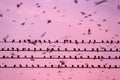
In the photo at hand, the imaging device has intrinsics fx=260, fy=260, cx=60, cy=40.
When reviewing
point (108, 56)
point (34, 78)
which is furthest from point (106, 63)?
point (34, 78)

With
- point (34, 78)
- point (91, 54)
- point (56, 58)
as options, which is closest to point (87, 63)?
point (91, 54)

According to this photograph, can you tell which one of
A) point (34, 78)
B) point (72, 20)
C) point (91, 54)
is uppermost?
point (72, 20)

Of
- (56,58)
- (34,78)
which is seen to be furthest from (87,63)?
(34,78)

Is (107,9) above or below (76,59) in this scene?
above

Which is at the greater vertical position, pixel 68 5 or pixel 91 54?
pixel 68 5

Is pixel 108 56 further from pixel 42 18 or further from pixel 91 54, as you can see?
pixel 42 18

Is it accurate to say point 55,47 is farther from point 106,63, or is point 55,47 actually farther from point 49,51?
point 106,63

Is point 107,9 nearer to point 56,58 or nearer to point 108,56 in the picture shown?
point 108,56

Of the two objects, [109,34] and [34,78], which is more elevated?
[109,34]
